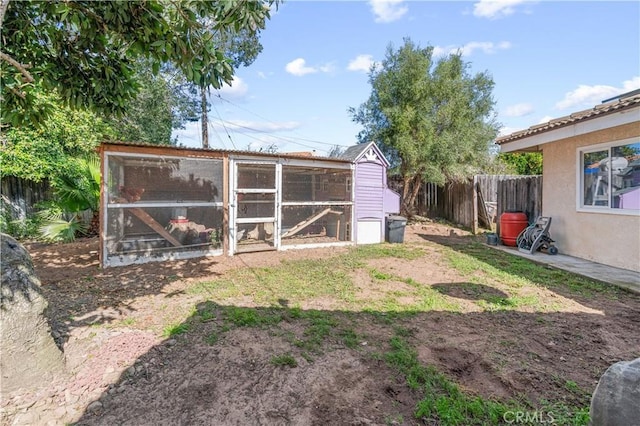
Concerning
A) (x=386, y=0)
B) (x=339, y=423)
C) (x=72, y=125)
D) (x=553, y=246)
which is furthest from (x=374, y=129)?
(x=339, y=423)

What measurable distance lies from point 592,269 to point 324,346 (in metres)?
5.38

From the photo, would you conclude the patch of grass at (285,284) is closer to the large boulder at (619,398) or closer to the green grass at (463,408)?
the green grass at (463,408)

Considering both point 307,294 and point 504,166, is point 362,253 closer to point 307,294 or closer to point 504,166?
point 307,294

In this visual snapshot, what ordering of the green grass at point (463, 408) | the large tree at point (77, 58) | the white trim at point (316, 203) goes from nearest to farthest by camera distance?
1. the green grass at point (463, 408)
2. the large tree at point (77, 58)
3. the white trim at point (316, 203)

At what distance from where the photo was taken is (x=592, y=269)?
5594 millimetres

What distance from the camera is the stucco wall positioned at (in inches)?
213

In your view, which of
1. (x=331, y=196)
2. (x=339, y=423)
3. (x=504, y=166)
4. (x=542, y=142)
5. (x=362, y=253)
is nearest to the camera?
(x=339, y=423)

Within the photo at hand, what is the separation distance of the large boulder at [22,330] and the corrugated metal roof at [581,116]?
23.5 ft

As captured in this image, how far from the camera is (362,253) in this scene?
Result: 728cm

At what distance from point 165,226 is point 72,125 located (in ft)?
16.6

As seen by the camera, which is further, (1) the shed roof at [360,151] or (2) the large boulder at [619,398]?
(1) the shed roof at [360,151]

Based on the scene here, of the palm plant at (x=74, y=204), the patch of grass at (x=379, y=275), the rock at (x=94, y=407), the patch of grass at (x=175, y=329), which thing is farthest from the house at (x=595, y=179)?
the palm plant at (x=74, y=204)

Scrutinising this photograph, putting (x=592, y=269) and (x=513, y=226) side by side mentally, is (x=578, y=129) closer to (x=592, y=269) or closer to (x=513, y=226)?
(x=592, y=269)

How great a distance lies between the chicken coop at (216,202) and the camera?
590 centimetres
